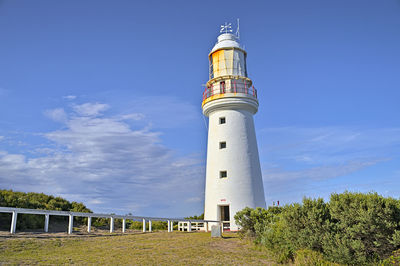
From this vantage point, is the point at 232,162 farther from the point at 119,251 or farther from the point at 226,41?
the point at 119,251

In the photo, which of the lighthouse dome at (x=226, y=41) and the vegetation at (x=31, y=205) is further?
the lighthouse dome at (x=226, y=41)

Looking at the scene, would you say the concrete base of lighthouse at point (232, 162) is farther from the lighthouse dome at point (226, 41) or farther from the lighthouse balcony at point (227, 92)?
the lighthouse dome at point (226, 41)

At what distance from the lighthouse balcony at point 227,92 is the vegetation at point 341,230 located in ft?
37.6

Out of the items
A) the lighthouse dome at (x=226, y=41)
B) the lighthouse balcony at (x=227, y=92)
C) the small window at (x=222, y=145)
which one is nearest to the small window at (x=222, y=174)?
the small window at (x=222, y=145)

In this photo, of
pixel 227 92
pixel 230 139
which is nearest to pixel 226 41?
pixel 227 92

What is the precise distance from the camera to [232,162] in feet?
69.0

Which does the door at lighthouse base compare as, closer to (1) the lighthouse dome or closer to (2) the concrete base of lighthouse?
(2) the concrete base of lighthouse

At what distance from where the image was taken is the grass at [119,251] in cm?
907

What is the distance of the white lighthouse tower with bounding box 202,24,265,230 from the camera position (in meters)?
20.6

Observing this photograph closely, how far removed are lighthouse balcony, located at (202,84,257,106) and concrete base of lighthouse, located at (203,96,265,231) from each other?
0.32m

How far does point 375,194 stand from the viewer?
31.4ft

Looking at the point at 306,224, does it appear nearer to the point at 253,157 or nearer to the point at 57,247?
the point at 57,247

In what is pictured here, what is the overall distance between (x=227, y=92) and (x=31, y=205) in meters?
14.1

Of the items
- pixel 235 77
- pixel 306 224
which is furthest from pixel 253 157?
pixel 306 224
